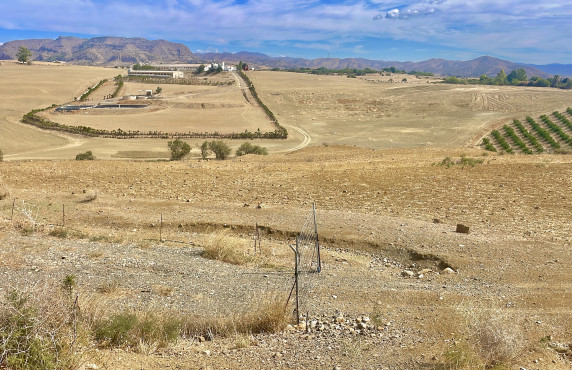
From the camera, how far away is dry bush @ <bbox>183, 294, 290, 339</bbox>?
7.22 m

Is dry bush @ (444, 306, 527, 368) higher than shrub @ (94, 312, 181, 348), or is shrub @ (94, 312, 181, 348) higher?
dry bush @ (444, 306, 527, 368)

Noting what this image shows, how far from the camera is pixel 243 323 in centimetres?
739

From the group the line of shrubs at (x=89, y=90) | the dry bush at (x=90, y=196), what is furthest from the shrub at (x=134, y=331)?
the line of shrubs at (x=89, y=90)

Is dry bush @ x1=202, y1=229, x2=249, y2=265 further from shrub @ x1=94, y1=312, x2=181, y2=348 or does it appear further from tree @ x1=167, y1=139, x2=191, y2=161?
tree @ x1=167, y1=139, x2=191, y2=161

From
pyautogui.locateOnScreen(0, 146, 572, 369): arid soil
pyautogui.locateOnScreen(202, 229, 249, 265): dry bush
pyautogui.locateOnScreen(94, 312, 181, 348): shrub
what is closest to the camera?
pyautogui.locateOnScreen(94, 312, 181, 348): shrub

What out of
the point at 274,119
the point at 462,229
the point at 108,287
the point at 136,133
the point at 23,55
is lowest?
the point at 108,287

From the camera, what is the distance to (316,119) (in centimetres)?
7288

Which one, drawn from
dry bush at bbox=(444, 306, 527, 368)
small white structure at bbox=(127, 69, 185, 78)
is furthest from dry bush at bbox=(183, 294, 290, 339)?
small white structure at bbox=(127, 69, 185, 78)

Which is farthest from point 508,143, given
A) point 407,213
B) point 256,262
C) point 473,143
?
point 256,262

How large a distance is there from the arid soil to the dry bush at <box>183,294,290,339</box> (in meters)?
0.34

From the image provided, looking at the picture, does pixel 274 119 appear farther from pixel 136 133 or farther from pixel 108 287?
pixel 108 287

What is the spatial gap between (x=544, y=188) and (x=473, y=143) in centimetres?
3968

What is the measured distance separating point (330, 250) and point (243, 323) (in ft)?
17.4

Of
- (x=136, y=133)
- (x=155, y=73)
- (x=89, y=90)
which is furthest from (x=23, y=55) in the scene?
(x=136, y=133)
